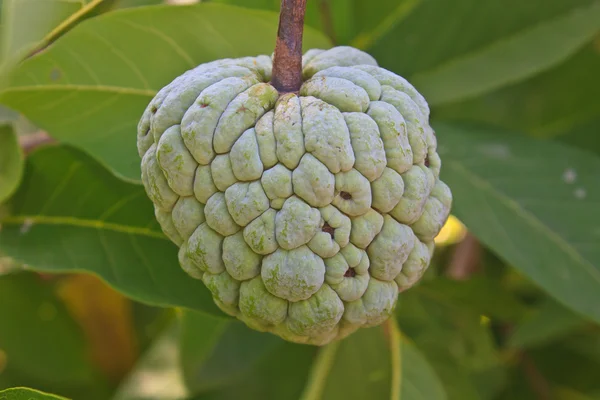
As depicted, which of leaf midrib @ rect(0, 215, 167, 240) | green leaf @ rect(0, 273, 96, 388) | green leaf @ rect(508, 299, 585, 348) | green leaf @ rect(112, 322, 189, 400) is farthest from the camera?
green leaf @ rect(0, 273, 96, 388)

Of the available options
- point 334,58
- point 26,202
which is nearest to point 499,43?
point 334,58

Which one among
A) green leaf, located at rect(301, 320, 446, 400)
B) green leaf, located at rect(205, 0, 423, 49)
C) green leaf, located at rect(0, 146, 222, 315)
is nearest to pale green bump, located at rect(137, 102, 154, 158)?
green leaf, located at rect(0, 146, 222, 315)

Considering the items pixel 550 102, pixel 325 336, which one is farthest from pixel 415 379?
pixel 550 102

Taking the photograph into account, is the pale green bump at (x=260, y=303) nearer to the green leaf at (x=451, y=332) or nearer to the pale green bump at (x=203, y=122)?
the pale green bump at (x=203, y=122)

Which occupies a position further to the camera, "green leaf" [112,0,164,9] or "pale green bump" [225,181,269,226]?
"green leaf" [112,0,164,9]

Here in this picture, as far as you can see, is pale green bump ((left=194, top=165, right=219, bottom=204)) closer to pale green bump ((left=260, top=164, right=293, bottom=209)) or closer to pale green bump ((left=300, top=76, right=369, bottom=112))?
pale green bump ((left=260, top=164, right=293, bottom=209))

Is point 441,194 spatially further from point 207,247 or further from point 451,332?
point 451,332

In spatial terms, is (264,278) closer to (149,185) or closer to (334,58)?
(149,185)
